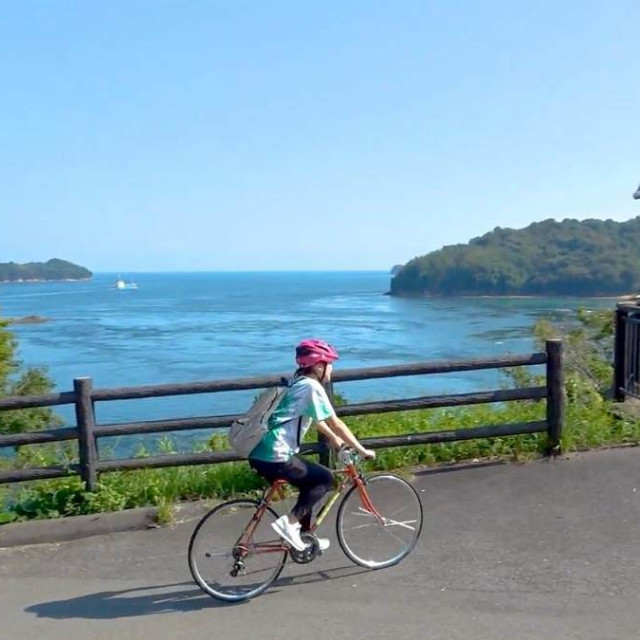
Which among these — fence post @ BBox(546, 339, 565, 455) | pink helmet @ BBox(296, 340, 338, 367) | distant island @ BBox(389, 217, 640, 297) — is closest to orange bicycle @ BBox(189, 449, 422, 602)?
pink helmet @ BBox(296, 340, 338, 367)

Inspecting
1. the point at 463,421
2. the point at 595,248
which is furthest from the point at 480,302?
the point at 463,421

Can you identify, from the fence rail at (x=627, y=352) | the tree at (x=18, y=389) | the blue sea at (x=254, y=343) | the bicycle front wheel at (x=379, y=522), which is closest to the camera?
the bicycle front wheel at (x=379, y=522)

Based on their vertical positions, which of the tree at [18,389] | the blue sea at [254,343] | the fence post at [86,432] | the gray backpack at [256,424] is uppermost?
the gray backpack at [256,424]

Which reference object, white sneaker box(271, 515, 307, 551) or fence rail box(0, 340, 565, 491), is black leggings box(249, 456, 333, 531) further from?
fence rail box(0, 340, 565, 491)

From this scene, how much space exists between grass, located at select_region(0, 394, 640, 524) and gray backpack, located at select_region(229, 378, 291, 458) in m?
1.79

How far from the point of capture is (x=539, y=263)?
84.2 m

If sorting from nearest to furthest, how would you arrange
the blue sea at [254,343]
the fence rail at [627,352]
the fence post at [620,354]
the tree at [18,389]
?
the fence rail at [627,352] → the fence post at [620,354] → the tree at [18,389] → the blue sea at [254,343]

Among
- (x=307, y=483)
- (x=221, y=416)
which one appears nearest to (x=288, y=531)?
(x=307, y=483)

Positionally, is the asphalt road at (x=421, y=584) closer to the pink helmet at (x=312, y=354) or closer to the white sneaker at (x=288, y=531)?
the white sneaker at (x=288, y=531)

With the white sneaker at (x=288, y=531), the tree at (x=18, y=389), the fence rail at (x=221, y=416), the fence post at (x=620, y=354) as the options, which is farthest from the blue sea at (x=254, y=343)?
the white sneaker at (x=288, y=531)

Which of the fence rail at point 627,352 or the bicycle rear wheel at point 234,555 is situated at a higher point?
the fence rail at point 627,352

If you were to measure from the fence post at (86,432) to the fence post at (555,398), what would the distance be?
157 inches

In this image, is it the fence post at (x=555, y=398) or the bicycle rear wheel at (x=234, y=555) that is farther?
the fence post at (x=555, y=398)

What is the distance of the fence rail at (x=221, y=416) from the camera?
6895 millimetres
